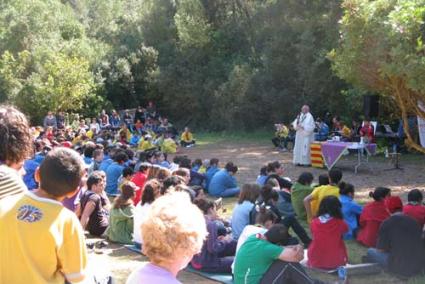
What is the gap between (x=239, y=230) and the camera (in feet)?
25.4

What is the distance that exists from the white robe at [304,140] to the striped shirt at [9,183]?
13912 mm

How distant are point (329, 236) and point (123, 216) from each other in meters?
3.11

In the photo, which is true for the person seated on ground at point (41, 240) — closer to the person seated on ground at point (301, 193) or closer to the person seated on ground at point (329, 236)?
the person seated on ground at point (329, 236)

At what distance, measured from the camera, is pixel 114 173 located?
12.0 metres

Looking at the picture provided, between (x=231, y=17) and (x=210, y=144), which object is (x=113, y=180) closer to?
(x=210, y=144)

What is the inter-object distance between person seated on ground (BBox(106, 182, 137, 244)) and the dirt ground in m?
0.18

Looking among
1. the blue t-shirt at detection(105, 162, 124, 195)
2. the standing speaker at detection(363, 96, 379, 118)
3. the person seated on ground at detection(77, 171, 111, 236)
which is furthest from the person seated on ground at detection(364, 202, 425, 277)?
the standing speaker at detection(363, 96, 379, 118)

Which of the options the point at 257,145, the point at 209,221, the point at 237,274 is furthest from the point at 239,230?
the point at 257,145

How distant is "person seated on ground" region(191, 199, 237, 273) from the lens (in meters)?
6.98

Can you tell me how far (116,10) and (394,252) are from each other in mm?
44162

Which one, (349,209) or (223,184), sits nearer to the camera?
(349,209)

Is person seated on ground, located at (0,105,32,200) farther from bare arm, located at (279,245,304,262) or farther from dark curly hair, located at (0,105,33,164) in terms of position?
bare arm, located at (279,245,304,262)

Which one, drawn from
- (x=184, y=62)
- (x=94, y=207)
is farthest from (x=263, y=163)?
(x=184, y=62)

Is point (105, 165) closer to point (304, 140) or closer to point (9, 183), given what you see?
point (304, 140)
